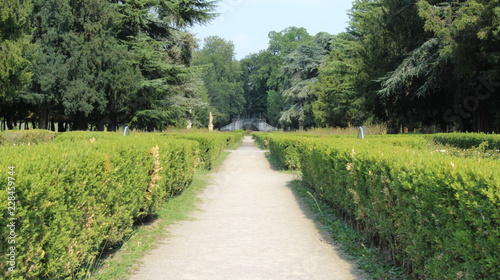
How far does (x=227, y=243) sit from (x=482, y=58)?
17.2 m

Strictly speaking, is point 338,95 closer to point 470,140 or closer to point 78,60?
point 78,60

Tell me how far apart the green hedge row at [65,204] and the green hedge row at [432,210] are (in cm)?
290

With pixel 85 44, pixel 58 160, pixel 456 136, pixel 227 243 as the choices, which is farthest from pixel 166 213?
pixel 85 44

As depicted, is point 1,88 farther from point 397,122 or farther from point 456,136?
point 397,122

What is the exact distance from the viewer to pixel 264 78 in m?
92.3

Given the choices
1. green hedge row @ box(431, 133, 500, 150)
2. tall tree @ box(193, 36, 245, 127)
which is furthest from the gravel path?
tall tree @ box(193, 36, 245, 127)

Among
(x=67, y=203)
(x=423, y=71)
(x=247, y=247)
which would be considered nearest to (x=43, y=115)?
(x=423, y=71)

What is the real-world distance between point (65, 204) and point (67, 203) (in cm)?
8

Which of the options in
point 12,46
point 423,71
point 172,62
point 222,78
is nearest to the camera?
point 12,46

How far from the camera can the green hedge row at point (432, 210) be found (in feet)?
8.09

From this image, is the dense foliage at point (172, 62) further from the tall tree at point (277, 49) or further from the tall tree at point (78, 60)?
the tall tree at point (277, 49)

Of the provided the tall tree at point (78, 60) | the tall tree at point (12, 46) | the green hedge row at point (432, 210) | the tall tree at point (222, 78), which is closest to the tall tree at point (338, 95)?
the tall tree at point (78, 60)

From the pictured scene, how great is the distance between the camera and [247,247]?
5.24m

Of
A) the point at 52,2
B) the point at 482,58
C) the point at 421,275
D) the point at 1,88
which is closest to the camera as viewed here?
the point at 421,275
